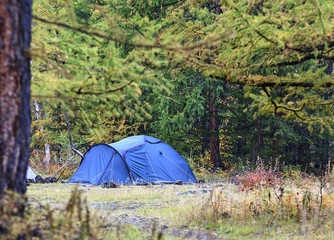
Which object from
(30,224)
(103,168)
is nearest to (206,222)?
(30,224)

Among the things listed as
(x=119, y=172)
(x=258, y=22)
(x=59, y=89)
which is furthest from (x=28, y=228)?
(x=119, y=172)

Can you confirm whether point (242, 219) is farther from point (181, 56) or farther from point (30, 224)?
point (30, 224)

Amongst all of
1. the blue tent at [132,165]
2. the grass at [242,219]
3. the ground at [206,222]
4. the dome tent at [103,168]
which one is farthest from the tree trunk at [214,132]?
the grass at [242,219]

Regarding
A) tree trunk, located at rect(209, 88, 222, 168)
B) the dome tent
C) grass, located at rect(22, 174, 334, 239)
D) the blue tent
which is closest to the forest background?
grass, located at rect(22, 174, 334, 239)

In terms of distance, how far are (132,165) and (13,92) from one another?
445 inches

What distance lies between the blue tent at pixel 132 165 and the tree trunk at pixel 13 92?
35.8ft

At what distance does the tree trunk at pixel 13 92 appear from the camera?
2.55m

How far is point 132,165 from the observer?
45.1 ft

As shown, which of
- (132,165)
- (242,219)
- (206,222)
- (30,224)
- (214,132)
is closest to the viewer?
(30,224)

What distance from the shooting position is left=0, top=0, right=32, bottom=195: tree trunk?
100 inches

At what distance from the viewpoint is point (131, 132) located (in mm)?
20562

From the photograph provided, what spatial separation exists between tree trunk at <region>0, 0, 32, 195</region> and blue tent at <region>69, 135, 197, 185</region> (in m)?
10.9

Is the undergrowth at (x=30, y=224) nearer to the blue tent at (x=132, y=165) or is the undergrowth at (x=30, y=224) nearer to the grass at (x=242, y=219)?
the grass at (x=242, y=219)

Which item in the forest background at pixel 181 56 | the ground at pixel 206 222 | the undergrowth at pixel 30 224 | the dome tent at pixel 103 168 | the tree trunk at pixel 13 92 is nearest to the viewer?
the undergrowth at pixel 30 224
